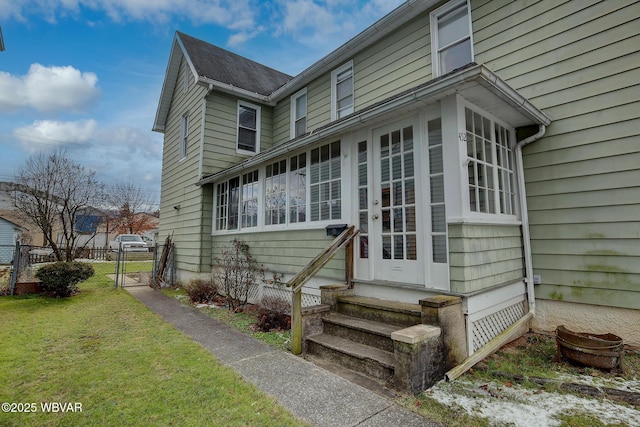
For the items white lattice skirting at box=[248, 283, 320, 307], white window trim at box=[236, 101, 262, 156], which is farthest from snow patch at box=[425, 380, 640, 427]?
white window trim at box=[236, 101, 262, 156]

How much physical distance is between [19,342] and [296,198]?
4.88 metres

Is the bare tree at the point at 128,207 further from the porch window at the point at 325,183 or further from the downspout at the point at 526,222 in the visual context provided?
the downspout at the point at 526,222

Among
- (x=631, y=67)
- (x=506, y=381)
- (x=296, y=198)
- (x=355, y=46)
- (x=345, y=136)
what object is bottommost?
(x=506, y=381)

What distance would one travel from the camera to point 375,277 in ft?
15.1

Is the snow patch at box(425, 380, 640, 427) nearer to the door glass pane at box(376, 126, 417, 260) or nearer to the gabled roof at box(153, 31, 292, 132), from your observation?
the door glass pane at box(376, 126, 417, 260)

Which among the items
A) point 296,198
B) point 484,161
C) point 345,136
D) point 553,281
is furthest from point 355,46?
point 553,281

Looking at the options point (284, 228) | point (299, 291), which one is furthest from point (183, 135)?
point (299, 291)

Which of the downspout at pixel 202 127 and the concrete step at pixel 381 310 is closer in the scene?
the concrete step at pixel 381 310

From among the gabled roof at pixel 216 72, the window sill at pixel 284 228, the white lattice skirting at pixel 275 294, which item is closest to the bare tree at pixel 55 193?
the gabled roof at pixel 216 72

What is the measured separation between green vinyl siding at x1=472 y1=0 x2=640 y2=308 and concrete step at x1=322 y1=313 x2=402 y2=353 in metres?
2.76

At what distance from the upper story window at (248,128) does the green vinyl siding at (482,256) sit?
26.2ft

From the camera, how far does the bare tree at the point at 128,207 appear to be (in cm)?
2895

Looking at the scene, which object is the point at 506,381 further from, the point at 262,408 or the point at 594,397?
the point at 262,408

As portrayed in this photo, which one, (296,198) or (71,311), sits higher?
(296,198)
